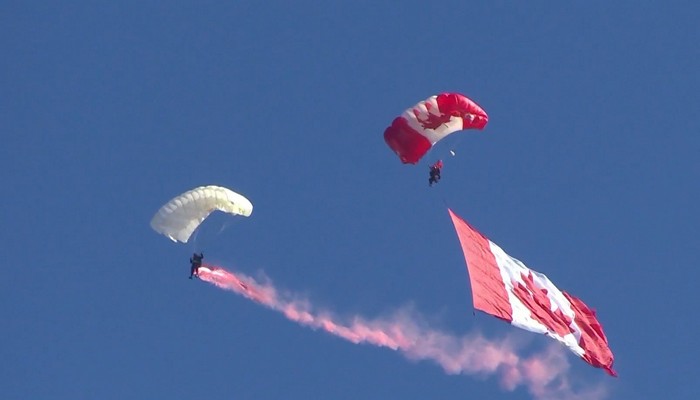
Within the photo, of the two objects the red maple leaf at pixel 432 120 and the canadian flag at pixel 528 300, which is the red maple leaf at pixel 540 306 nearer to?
the canadian flag at pixel 528 300

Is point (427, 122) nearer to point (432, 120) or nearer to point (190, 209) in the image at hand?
point (432, 120)

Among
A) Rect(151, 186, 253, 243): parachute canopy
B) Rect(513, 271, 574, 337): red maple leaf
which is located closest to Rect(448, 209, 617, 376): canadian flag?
Rect(513, 271, 574, 337): red maple leaf

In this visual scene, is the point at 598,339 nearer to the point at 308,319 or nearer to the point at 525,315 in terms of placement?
the point at 525,315

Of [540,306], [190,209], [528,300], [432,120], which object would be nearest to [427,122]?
[432,120]

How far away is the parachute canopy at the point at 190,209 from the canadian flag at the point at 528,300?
5.71 m

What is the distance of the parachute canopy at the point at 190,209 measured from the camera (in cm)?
4522

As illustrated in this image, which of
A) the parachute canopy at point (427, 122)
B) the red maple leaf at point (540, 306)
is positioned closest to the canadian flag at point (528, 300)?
the red maple leaf at point (540, 306)

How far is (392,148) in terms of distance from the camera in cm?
4441

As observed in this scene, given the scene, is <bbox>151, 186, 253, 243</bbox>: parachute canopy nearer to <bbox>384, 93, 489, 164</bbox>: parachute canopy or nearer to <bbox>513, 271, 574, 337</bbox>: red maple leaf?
<bbox>384, 93, 489, 164</bbox>: parachute canopy

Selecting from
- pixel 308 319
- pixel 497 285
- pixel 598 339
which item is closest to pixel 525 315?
pixel 497 285

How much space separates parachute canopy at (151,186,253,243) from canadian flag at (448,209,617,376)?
5714 millimetres

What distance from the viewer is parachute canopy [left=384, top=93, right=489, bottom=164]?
1729 inches

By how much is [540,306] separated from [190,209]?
8545 millimetres

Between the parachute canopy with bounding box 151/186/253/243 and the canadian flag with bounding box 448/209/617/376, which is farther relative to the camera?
the parachute canopy with bounding box 151/186/253/243
